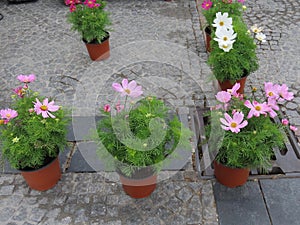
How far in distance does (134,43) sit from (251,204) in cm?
284

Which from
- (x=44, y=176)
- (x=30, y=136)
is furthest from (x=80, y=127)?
(x=30, y=136)

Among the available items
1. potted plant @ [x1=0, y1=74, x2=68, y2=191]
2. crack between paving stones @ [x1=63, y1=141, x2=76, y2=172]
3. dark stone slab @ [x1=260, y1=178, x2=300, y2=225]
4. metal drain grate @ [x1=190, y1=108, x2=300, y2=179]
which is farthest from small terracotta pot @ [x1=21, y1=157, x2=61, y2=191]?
dark stone slab @ [x1=260, y1=178, x2=300, y2=225]

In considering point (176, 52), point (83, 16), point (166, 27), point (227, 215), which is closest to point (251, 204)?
point (227, 215)

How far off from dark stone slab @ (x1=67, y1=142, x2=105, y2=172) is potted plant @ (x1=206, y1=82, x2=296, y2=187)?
1.00m

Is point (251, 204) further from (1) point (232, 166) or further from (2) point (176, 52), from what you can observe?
(2) point (176, 52)

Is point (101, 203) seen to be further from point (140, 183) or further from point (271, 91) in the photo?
point (271, 91)

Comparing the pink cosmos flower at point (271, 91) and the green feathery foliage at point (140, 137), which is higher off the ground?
the pink cosmos flower at point (271, 91)

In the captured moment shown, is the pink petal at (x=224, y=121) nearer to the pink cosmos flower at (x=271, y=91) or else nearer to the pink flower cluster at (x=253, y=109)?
the pink flower cluster at (x=253, y=109)

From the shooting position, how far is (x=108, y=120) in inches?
95.2

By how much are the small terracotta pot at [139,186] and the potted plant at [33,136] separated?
576 millimetres

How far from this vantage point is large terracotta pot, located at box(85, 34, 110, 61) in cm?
A: 412

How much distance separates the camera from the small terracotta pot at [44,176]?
2.58 metres

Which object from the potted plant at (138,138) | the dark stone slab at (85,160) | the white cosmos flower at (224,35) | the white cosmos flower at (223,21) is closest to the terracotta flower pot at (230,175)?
the potted plant at (138,138)

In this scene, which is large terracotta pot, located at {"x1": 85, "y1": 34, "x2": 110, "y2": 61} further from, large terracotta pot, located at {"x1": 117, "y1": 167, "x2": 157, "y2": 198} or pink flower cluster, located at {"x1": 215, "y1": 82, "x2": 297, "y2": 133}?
pink flower cluster, located at {"x1": 215, "y1": 82, "x2": 297, "y2": 133}
